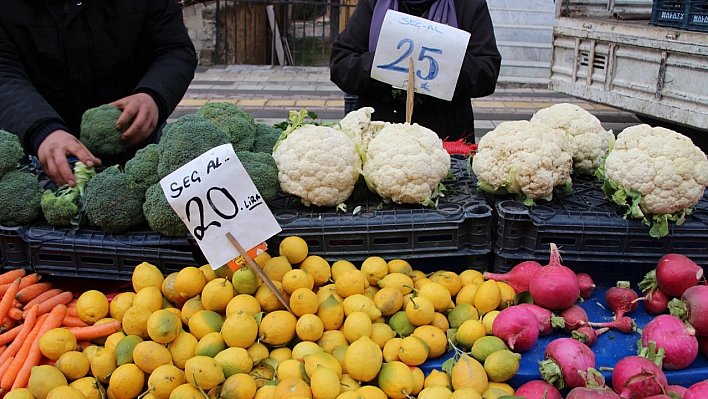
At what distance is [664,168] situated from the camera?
2012mm

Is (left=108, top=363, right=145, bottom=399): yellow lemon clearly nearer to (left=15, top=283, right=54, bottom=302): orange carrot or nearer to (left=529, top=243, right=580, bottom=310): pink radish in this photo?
(left=15, top=283, right=54, bottom=302): orange carrot

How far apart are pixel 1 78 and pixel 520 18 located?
341 inches

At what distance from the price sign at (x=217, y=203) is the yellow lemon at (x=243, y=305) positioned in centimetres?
13

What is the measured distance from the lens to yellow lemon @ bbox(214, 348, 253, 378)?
65.7 inches

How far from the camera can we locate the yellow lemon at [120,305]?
6.37ft

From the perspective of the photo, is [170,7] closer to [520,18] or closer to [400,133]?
[400,133]

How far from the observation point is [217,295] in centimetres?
186

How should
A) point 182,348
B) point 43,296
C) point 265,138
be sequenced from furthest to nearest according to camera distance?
point 265,138 → point 43,296 → point 182,348

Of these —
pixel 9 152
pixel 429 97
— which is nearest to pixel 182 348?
pixel 9 152

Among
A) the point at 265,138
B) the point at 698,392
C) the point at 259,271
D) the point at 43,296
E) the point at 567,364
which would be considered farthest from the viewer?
the point at 265,138

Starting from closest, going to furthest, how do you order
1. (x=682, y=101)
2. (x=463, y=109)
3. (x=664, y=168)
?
(x=664, y=168) → (x=463, y=109) → (x=682, y=101)

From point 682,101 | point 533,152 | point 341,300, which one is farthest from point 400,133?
point 682,101

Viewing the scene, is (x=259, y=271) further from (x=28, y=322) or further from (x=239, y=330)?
(x=28, y=322)

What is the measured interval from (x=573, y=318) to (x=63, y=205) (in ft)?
5.97
